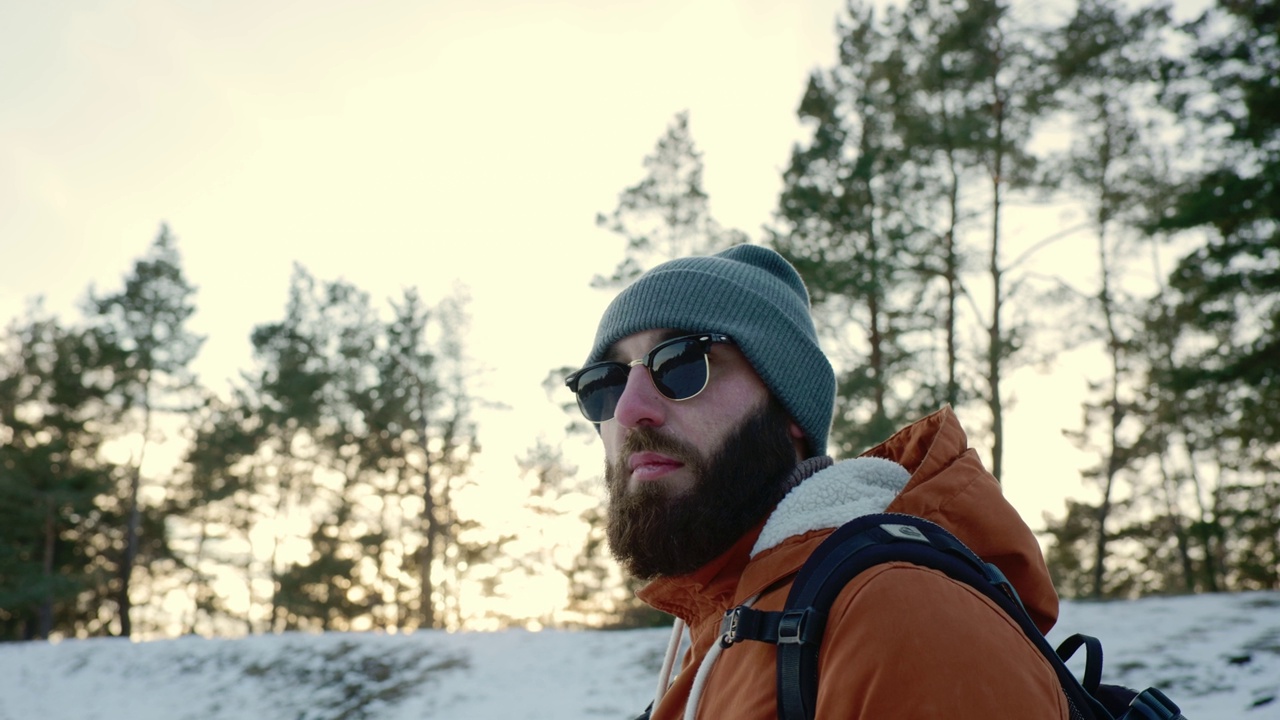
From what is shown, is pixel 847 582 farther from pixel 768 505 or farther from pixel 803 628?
pixel 768 505

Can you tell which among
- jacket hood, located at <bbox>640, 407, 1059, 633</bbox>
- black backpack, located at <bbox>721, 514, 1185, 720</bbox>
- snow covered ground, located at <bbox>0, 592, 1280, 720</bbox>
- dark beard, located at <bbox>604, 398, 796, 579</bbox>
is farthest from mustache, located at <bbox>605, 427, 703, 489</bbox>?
snow covered ground, located at <bbox>0, 592, 1280, 720</bbox>

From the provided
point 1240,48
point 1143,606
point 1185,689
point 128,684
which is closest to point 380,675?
point 128,684

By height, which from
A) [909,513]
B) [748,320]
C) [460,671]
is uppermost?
[748,320]

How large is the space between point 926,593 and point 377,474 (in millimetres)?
25316

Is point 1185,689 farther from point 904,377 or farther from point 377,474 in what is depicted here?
point 377,474

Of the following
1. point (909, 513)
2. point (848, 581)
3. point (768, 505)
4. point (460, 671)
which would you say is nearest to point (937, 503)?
point (909, 513)

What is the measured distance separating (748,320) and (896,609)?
3.52 ft

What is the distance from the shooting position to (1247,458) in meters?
22.5

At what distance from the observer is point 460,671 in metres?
10.4

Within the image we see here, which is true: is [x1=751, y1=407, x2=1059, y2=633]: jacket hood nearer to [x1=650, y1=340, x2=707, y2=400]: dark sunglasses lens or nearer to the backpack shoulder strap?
the backpack shoulder strap

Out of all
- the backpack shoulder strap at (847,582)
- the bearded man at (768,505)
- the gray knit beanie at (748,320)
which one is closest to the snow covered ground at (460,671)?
the gray knit beanie at (748,320)

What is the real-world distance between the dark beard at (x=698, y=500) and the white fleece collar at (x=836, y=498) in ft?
0.55

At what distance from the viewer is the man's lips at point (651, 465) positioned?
179 centimetres

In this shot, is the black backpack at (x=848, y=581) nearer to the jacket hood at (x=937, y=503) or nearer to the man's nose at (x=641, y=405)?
the jacket hood at (x=937, y=503)
